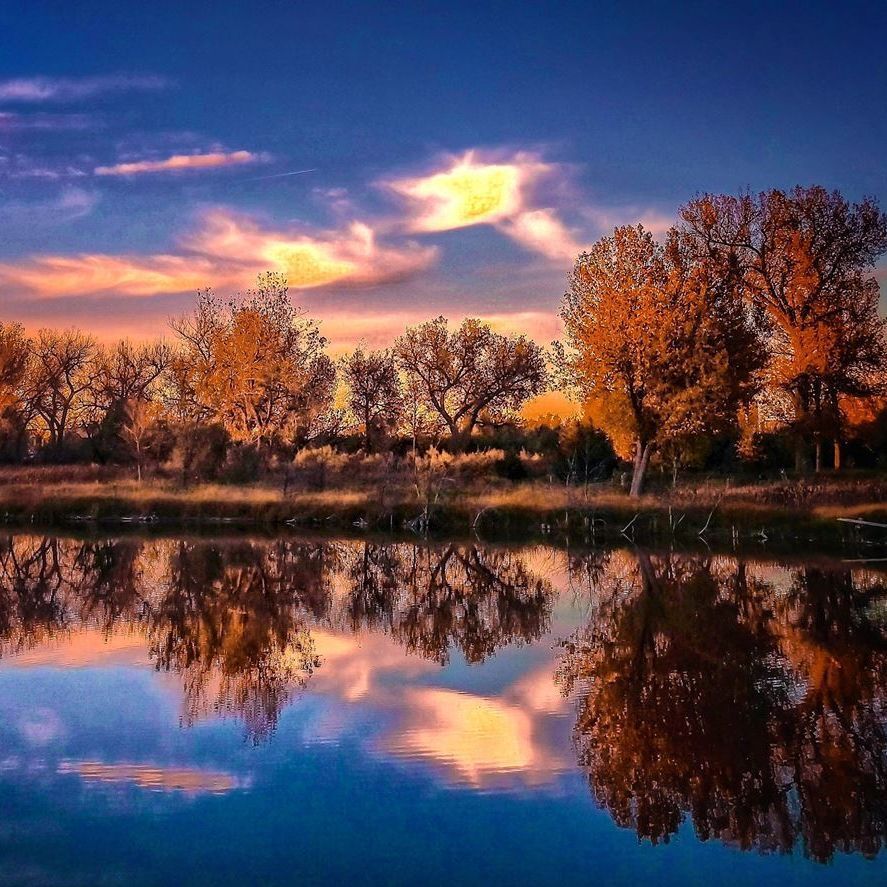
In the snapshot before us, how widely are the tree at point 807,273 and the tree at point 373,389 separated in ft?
88.9

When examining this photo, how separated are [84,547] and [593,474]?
2434 cm

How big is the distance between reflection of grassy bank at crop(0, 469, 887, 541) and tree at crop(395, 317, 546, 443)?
875 inches

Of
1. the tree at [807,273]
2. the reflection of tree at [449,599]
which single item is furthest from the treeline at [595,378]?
the reflection of tree at [449,599]

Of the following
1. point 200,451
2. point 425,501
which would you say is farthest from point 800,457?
point 200,451

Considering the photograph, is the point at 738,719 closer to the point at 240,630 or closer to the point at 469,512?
the point at 240,630

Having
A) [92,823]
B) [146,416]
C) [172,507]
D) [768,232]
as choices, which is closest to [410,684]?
[92,823]

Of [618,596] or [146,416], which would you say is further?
[146,416]

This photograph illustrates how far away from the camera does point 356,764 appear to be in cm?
798

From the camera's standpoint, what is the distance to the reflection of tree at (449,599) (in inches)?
545

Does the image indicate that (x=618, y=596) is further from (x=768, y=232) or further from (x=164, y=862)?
(x=768, y=232)

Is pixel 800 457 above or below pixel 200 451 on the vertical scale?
below

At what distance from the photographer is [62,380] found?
71250 millimetres

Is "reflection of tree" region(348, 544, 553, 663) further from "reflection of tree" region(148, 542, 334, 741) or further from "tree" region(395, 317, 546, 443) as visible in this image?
"tree" region(395, 317, 546, 443)

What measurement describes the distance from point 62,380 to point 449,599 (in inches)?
2391
